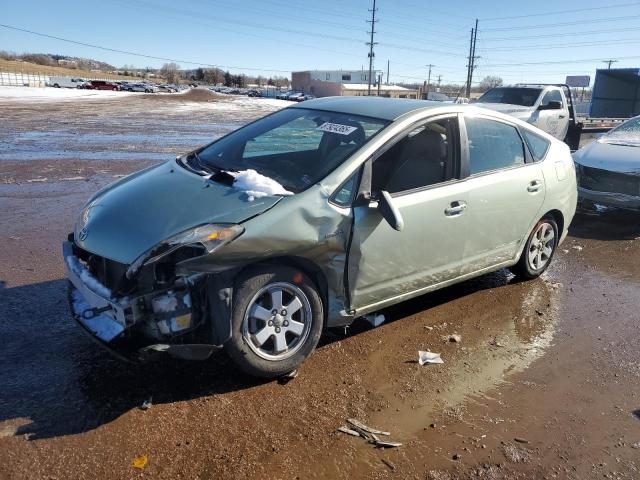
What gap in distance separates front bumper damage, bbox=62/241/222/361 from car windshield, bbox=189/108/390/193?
3.56ft

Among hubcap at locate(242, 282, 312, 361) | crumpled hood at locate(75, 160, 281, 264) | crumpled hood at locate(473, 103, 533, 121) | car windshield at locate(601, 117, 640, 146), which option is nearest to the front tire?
hubcap at locate(242, 282, 312, 361)

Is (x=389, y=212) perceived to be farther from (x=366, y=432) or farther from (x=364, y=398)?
(x=366, y=432)

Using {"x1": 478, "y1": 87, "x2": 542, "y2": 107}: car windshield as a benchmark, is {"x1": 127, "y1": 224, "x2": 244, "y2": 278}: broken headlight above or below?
below

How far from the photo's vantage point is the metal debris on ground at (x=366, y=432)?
2869 millimetres

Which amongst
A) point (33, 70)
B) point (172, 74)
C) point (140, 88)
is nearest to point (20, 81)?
Answer: point (140, 88)

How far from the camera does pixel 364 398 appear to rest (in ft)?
10.7

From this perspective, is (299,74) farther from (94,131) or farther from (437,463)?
(437,463)

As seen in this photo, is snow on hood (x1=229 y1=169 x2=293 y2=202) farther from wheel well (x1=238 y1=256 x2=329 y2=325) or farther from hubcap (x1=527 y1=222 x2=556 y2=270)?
hubcap (x1=527 y1=222 x2=556 y2=270)

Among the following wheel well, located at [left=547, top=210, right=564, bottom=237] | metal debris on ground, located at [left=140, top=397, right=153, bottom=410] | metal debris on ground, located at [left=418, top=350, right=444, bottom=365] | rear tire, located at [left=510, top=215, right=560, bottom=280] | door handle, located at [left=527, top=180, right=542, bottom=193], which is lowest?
metal debris on ground, located at [left=418, top=350, right=444, bottom=365]

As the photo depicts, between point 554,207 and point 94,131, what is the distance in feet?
54.3

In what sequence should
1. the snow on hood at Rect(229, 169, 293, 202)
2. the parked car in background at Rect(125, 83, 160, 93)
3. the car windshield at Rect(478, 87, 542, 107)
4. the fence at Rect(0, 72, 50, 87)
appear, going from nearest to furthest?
the snow on hood at Rect(229, 169, 293, 202)
the car windshield at Rect(478, 87, 542, 107)
the fence at Rect(0, 72, 50, 87)
the parked car in background at Rect(125, 83, 160, 93)

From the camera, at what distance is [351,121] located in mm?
4125

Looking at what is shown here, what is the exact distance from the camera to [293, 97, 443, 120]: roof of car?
13.4 feet

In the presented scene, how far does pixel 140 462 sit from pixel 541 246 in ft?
13.9
